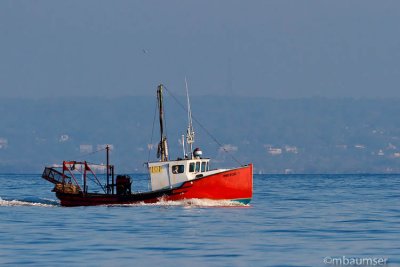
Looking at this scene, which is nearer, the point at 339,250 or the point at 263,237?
the point at 339,250

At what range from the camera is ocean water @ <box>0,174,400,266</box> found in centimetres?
4394

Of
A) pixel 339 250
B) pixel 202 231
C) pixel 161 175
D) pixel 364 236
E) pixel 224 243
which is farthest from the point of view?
pixel 161 175

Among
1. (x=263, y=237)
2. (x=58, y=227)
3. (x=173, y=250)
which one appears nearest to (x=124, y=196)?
(x=58, y=227)

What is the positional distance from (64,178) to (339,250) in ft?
151

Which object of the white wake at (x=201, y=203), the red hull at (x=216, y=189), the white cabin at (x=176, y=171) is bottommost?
the white wake at (x=201, y=203)

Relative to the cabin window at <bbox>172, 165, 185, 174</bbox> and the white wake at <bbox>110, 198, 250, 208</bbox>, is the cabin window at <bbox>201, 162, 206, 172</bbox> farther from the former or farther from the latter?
the white wake at <bbox>110, 198, 250, 208</bbox>

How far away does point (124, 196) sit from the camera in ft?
272

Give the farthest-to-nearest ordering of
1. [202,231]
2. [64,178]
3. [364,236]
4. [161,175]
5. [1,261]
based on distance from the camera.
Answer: [64,178] < [161,175] < [202,231] < [364,236] < [1,261]

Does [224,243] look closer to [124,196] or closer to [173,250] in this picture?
[173,250]

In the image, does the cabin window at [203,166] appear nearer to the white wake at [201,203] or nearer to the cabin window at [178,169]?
the cabin window at [178,169]

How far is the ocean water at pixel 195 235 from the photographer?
43.9 meters

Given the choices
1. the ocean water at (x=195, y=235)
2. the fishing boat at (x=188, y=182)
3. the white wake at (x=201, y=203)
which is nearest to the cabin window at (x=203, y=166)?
the fishing boat at (x=188, y=182)

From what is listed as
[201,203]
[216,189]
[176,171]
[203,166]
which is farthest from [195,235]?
[203,166]

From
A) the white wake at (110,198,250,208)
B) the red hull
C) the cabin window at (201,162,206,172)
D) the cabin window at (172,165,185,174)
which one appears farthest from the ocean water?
the cabin window at (201,162,206,172)
